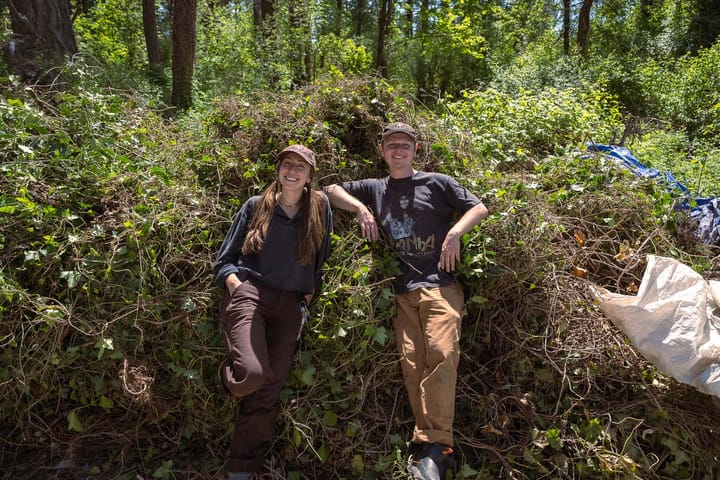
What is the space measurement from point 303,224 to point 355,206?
0.44 metres

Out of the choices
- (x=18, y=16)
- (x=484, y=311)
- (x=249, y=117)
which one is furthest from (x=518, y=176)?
(x=18, y=16)

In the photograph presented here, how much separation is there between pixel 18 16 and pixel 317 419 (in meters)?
4.84

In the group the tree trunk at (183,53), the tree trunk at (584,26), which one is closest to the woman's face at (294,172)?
the tree trunk at (183,53)

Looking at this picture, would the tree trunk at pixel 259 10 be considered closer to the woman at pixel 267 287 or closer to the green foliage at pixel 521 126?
the green foliage at pixel 521 126

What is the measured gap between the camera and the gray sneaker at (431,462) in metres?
2.57

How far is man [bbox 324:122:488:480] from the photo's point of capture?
2.71 m

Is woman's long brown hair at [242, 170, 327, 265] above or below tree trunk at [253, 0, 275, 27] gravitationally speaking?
below

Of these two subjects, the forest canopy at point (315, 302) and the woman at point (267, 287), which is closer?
the woman at point (267, 287)

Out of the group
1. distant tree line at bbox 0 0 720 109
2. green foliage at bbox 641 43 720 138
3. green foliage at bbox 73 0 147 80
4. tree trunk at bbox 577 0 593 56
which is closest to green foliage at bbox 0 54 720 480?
distant tree line at bbox 0 0 720 109

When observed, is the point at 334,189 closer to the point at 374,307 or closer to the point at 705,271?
the point at 374,307

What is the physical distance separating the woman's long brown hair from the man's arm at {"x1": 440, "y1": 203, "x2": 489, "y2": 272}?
770mm

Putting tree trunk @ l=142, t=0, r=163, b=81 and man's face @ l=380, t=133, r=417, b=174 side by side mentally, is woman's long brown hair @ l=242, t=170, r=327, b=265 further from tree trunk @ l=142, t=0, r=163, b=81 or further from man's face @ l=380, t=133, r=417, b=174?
tree trunk @ l=142, t=0, r=163, b=81

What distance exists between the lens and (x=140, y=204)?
3.19m

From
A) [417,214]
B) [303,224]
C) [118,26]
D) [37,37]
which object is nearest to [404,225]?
[417,214]
